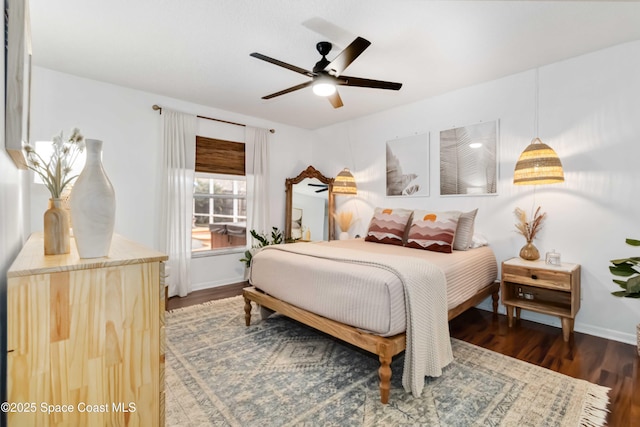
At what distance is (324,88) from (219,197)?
2635 mm

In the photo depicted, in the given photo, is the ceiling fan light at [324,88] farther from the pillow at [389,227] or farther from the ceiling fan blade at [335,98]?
the pillow at [389,227]

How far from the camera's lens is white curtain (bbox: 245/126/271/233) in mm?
4691

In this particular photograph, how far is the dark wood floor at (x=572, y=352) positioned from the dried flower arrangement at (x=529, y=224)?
0.90 metres

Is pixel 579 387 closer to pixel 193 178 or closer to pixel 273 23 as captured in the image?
pixel 273 23

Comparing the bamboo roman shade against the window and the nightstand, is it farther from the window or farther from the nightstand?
the nightstand

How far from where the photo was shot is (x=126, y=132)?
142 inches

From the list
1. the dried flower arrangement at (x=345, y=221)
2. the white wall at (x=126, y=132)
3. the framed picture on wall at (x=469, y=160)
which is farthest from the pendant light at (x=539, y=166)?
the white wall at (x=126, y=132)

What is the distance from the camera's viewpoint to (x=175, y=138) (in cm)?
392

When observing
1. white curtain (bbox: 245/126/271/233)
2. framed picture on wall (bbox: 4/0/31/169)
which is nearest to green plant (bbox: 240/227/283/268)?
white curtain (bbox: 245/126/271/233)

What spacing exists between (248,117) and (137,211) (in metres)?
2.12

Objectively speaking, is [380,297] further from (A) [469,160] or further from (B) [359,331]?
(A) [469,160]

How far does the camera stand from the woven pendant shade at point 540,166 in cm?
268

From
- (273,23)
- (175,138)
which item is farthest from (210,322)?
(273,23)

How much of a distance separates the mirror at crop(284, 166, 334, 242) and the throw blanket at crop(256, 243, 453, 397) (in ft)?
9.65
